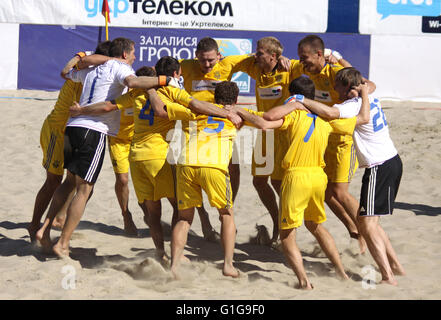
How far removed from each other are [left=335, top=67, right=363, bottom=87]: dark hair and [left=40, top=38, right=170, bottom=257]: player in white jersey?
174cm

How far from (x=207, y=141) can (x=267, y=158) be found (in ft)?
3.88

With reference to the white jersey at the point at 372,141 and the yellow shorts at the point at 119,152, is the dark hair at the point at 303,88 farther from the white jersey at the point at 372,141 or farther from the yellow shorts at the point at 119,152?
the yellow shorts at the point at 119,152

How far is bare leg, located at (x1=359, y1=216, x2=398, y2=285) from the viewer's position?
501cm

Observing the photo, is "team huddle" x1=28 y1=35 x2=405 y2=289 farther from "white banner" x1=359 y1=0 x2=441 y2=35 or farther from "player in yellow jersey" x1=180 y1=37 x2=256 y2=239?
"white banner" x1=359 y1=0 x2=441 y2=35

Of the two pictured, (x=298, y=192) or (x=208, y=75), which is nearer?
(x=298, y=192)

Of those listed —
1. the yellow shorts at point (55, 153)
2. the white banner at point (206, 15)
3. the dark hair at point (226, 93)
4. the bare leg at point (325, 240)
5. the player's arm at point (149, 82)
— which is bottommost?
the bare leg at point (325, 240)

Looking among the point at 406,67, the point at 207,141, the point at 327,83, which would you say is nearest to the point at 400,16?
the point at 406,67

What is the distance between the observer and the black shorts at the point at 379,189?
16.7ft

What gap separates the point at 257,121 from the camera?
491cm

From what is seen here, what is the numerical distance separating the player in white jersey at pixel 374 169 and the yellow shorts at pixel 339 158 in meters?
0.62

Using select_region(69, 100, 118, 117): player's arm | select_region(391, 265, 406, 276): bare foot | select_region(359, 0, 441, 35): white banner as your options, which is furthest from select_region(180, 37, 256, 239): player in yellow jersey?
select_region(359, 0, 441, 35): white banner

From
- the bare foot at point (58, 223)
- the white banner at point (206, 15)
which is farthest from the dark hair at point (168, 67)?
the white banner at point (206, 15)

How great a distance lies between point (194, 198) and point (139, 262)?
0.88m

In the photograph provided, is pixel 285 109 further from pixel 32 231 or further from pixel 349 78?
pixel 32 231
